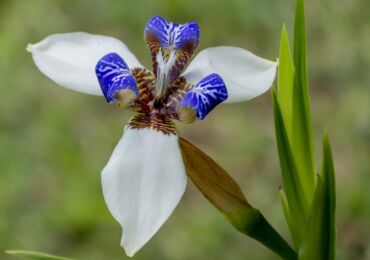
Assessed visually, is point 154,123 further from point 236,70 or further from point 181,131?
point 181,131

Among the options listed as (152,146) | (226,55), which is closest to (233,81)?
(226,55)

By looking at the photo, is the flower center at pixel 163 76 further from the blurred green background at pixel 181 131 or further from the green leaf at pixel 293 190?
the blurred green background at pixel 181 131

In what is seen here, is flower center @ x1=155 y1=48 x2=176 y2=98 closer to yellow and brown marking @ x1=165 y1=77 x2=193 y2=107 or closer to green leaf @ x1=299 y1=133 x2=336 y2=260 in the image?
yellow and brown marking @ x1=165 y1=77 x2=193 y2=107

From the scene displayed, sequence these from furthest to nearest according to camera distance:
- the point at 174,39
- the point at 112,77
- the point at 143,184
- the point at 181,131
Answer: the point at 181,131 < the point at 174,39 < the point at 112,77 < the point at 143,184

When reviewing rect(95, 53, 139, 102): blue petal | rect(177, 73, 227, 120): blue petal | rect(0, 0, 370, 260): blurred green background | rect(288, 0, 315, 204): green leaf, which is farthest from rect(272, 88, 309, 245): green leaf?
rect(0, 0, 370, 260): blurred green background

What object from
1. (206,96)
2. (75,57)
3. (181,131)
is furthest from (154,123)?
(181,131)

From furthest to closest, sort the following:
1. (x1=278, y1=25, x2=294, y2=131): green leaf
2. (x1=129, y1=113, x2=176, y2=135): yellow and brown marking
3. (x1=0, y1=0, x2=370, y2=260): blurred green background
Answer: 1. (x1=0, y1=0, x2=370, y2=260): blurred green background
2. (x1=278, y1=25, x2=294, y2=131): green leaf
3. (x1=129, y1=113, x2=176, y2=135): yellow and brown marking

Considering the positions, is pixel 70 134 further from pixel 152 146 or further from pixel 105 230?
pixel 152 146
